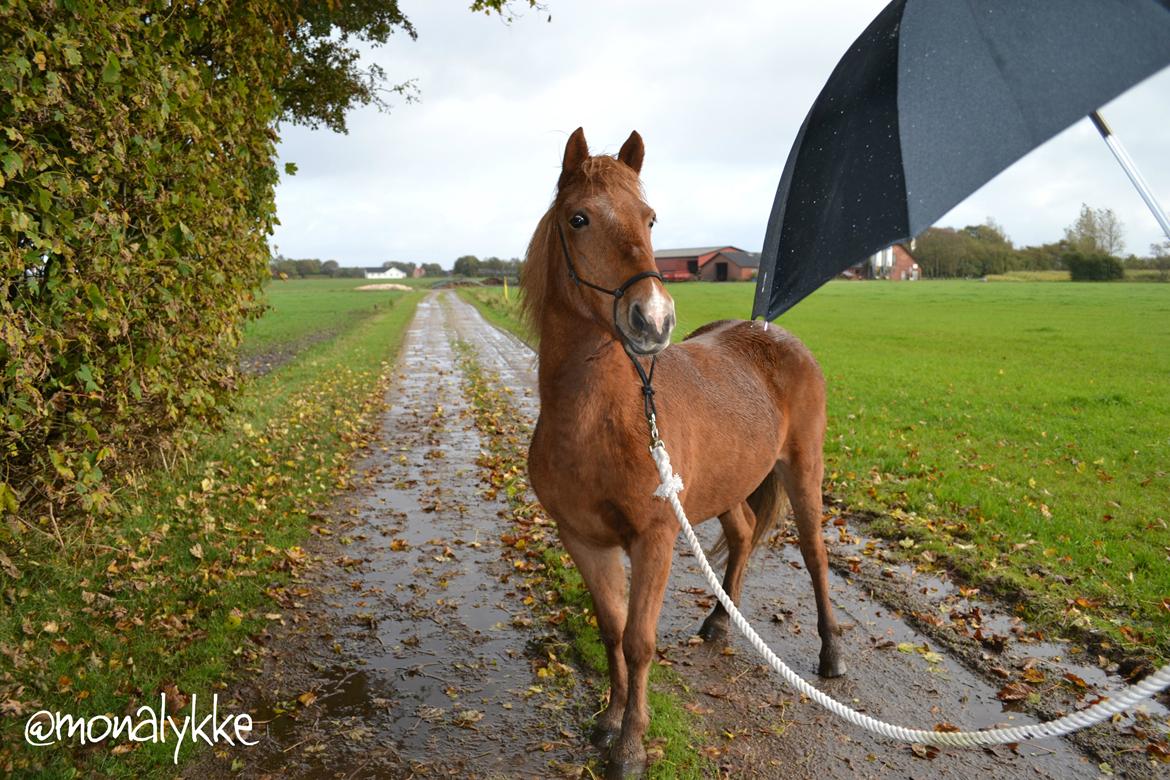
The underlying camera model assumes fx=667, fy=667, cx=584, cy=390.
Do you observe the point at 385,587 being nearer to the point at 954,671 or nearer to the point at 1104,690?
the point at 954,671

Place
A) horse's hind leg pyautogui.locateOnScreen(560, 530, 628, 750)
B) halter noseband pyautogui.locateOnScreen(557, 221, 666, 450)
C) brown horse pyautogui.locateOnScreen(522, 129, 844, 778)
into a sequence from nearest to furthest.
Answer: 1. halter noseband pyautogui.locateOnScreen(557, 221, 666, 450)
2. brown horse pyautogui.locateOnScreen(522, 129, 844, 778)
3. horse's hind leg pyautogui.locateOnScreen(560, 530, 628, 750)

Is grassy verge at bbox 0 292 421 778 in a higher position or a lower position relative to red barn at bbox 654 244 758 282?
lower

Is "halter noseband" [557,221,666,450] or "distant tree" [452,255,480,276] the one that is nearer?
"halter noseband" [557,221,666,450]

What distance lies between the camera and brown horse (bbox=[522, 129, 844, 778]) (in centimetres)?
283

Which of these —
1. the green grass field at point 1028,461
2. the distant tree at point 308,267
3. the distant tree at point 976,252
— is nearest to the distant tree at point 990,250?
the distant tree at point 976,252

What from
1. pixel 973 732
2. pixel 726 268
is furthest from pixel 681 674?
pixel 726 268

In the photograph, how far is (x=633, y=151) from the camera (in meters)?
3.27

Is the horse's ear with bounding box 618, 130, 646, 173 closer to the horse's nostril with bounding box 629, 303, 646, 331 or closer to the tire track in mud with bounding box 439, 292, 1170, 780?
the horse's nostril with bounding box 629, 303, 646, 331

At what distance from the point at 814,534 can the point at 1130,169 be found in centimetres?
302

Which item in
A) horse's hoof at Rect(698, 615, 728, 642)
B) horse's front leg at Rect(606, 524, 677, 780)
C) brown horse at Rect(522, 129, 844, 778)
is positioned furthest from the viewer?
horse's hoof at Rect(698, 615, 728, 642)

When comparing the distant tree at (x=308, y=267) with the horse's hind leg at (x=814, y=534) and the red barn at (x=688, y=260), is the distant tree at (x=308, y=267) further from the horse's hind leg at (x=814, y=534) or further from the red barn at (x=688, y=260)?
the horse's hind leg at (x=814, y=534)

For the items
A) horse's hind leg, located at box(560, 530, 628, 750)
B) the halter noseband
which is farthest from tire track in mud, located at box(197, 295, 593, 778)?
the halter noseband

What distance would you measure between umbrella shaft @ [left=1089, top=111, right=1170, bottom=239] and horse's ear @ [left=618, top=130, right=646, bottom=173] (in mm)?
1861

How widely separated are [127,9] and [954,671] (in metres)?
7.35
